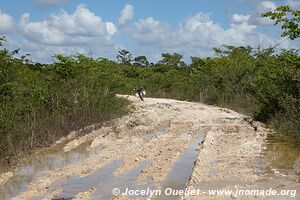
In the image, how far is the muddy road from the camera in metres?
10.1

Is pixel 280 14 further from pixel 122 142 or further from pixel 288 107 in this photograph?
pixel 122 142

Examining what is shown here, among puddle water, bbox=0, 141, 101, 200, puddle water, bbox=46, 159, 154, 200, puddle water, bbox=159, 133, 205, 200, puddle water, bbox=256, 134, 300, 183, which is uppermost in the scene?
puddle water, bbox=256, 134, 300, 183

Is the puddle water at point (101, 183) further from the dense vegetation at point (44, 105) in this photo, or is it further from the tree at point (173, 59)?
the tree at point (173, 59)

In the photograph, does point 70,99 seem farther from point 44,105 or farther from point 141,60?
point 141,60

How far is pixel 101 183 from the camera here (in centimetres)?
1064

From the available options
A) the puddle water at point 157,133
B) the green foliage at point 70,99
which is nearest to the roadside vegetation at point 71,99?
the green foliage at point 70,99

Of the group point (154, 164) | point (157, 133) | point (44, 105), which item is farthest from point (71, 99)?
point (154, 164)

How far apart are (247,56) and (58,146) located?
22.8 metres

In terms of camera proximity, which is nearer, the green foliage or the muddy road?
the muddy road

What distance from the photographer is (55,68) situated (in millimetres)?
25594

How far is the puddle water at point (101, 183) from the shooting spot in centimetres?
984

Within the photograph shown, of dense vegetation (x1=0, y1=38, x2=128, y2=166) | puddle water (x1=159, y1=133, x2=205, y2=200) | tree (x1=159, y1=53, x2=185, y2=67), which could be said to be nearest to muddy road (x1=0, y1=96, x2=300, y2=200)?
puddle water (x1=159, y1=133, x2=205, y2=200)

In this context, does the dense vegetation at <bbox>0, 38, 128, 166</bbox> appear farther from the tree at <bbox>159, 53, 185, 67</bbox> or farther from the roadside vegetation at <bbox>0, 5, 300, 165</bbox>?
the tree at <bbox>159, 53, 185, 67</bbox>

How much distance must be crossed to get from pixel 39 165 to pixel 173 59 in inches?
2036
